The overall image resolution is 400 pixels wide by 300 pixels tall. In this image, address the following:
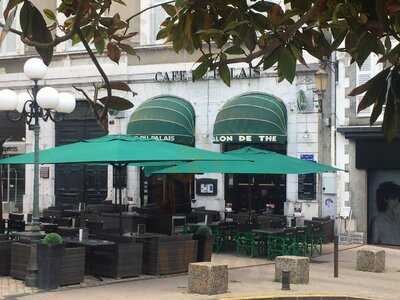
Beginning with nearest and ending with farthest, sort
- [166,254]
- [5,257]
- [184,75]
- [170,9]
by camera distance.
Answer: [170,9]
[5,257]
[166,254]
[184,75]

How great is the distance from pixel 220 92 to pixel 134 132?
3072 mm

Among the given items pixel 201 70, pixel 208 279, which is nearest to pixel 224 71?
pixel 201 70

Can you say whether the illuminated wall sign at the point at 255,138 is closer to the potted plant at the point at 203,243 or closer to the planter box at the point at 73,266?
the potted plant at the point at 203,243

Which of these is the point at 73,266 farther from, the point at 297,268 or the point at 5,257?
the point at 297,268

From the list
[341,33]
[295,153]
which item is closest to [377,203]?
[295,153]

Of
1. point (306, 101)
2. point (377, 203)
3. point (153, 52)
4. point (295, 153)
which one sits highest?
point (153, 52)

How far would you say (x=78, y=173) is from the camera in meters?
25.5

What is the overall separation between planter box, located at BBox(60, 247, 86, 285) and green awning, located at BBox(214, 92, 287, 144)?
9910 millimetres

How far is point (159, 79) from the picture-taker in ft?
78.6

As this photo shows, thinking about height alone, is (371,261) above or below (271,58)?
below

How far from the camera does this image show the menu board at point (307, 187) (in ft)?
69.6

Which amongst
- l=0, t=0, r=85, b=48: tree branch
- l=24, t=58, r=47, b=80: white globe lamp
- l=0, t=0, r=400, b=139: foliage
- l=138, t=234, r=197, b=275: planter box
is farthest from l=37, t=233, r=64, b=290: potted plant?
l=0, t=0, r=85, b=48: tree branch

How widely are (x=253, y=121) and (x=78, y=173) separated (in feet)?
25.4

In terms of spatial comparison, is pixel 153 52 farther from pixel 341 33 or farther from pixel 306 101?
pixel 341 33
